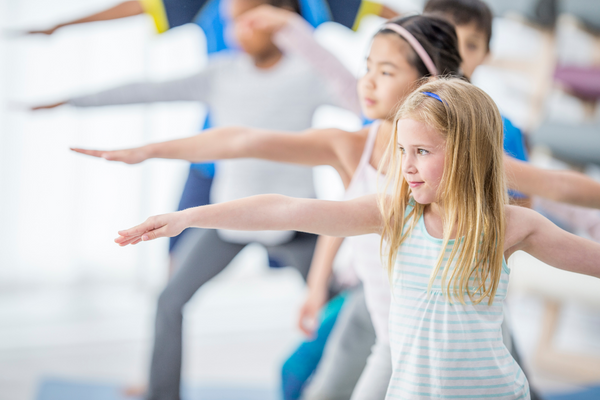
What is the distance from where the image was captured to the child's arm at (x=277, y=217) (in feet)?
1.84

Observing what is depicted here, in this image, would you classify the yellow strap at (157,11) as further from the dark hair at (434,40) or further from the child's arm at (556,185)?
the child's arm at (556,185)

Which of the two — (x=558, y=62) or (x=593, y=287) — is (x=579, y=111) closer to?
(x=558, y=62)

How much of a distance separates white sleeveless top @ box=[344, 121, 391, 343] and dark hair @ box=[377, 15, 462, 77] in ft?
0.34

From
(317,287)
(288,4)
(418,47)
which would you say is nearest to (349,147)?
(418,47)

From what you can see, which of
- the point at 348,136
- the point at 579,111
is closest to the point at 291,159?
the point at 348,136

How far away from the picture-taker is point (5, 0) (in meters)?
1.87

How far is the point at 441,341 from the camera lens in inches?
24.2

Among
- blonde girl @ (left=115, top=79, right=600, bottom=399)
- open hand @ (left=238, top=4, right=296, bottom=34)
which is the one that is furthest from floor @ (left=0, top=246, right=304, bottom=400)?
blonde girl @ (left=115, top=79, right=600, bottom=399)

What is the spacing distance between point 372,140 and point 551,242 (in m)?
0.26

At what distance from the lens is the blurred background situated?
5.66ft

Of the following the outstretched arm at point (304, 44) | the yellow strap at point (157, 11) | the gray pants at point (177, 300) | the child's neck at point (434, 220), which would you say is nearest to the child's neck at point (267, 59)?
the outstretched arm at point (304, 44)

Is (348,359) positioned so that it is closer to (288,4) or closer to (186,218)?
(186,218)

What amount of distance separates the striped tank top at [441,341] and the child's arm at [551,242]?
37 mm

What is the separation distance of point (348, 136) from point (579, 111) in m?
2.03
